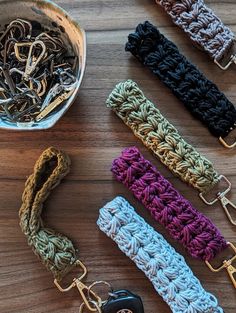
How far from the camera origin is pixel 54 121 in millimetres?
981

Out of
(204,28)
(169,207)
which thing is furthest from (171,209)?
(204,28)

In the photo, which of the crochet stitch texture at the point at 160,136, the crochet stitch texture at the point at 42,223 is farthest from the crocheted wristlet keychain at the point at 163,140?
the crochet stitch texture at the point at 42,223

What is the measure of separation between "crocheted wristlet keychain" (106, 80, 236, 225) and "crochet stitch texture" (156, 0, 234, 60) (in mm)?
119

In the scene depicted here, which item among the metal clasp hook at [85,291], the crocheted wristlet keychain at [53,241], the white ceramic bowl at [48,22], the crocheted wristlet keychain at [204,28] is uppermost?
the crocheted wristlet keychain at [204,28]

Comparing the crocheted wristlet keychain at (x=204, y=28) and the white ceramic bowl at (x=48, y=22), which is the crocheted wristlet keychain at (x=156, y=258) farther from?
the crocheted wristlet keychain at (x=204, y=28)

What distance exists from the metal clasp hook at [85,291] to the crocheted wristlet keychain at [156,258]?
71mm

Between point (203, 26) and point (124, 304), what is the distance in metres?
0.43

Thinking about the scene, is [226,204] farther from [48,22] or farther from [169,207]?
[48,22]

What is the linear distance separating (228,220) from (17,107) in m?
0.36

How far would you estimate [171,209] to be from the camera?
103cm

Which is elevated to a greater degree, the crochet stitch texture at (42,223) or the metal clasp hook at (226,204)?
the metal clasp hook at (226,204)

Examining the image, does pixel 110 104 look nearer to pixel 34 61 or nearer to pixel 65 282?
pixel 34 61

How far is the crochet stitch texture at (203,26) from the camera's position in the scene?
1055mm

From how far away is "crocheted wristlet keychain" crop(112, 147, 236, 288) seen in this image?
102 centimetres
